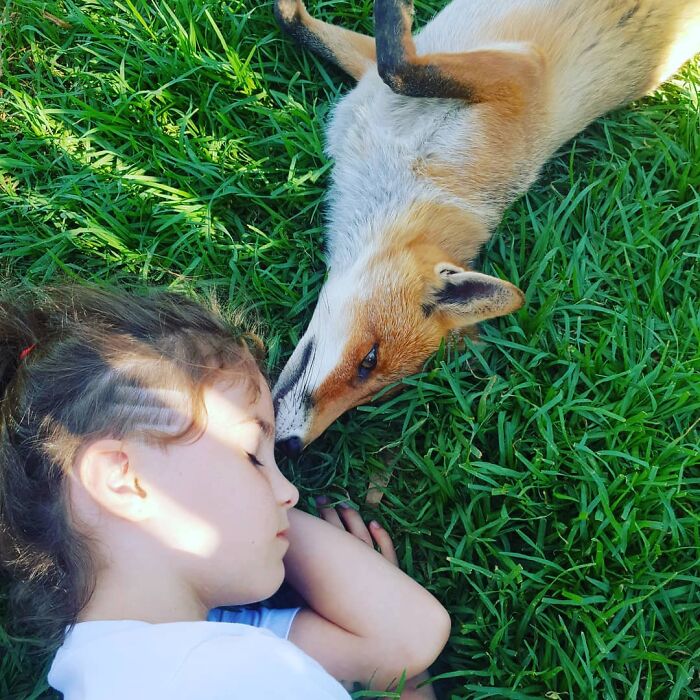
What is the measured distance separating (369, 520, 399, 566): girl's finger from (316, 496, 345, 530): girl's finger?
17 centimetres

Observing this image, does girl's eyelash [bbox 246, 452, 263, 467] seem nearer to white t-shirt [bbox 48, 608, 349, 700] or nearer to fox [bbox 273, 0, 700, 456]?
fox [bbox 273, 0, 700, 456]

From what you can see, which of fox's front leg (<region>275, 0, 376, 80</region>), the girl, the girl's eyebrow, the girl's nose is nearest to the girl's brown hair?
the girl

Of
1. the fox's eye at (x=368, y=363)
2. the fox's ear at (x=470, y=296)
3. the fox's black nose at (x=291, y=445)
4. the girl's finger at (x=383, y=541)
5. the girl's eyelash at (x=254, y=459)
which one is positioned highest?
the fox's ear at (x=470, y=296)

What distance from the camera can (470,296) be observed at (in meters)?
3.52

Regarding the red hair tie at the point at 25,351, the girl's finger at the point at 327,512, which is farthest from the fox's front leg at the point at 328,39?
the girl's finger at the point at 327,512

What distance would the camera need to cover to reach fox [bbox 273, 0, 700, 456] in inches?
140

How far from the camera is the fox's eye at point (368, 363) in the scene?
3543mm

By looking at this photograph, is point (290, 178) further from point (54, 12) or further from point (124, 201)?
point (54, 12)

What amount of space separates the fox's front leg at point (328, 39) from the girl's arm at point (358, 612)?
3014 mm

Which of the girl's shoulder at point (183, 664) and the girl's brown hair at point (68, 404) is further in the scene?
the girl's brown hair at point (68, 404)

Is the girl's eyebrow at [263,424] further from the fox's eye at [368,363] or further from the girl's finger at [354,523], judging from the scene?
the girl's finger at [354,523]

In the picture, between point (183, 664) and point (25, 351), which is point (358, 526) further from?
point (25, 351)

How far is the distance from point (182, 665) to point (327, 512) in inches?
54.9

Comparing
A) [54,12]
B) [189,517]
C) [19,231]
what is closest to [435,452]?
[189,517]
